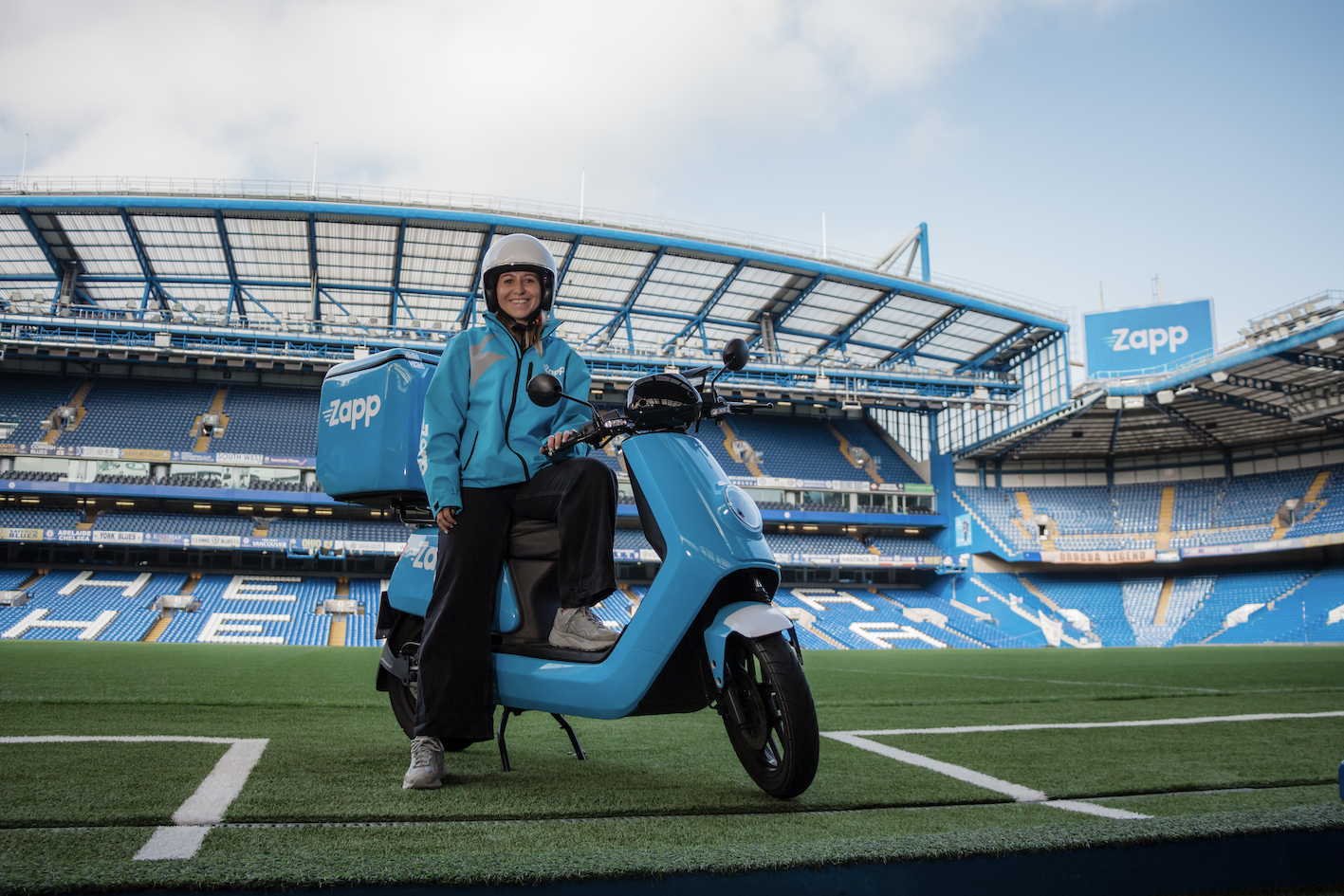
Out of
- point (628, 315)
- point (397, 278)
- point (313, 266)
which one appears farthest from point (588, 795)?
point (313, 266)

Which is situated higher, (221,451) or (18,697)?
(221,451)

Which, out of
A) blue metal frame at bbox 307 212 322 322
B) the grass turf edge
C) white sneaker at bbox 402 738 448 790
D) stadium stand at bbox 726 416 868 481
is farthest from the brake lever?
stadium stand at bbox 726 416 868 481

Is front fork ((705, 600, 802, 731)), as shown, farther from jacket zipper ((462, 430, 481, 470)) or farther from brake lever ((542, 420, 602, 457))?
jacket zipper ((462, 430, 481, 470))

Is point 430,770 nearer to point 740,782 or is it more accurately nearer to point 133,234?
point 740,782

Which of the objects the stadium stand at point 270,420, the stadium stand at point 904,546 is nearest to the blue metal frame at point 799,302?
the stadium stand at point 904,546

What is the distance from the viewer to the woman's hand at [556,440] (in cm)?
256

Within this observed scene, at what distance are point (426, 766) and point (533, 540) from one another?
2.45 feet

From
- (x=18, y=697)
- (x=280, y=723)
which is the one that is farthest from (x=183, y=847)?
(x=18, y=697)

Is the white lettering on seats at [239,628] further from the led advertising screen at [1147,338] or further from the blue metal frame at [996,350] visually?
the led advertising screen at [1147,338]

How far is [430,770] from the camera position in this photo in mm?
2441

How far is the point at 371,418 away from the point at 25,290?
32595 millimetres

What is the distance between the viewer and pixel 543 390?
248cm

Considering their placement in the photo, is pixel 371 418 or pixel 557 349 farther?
pixel 371 418

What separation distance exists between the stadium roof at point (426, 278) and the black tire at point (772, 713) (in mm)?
24133
